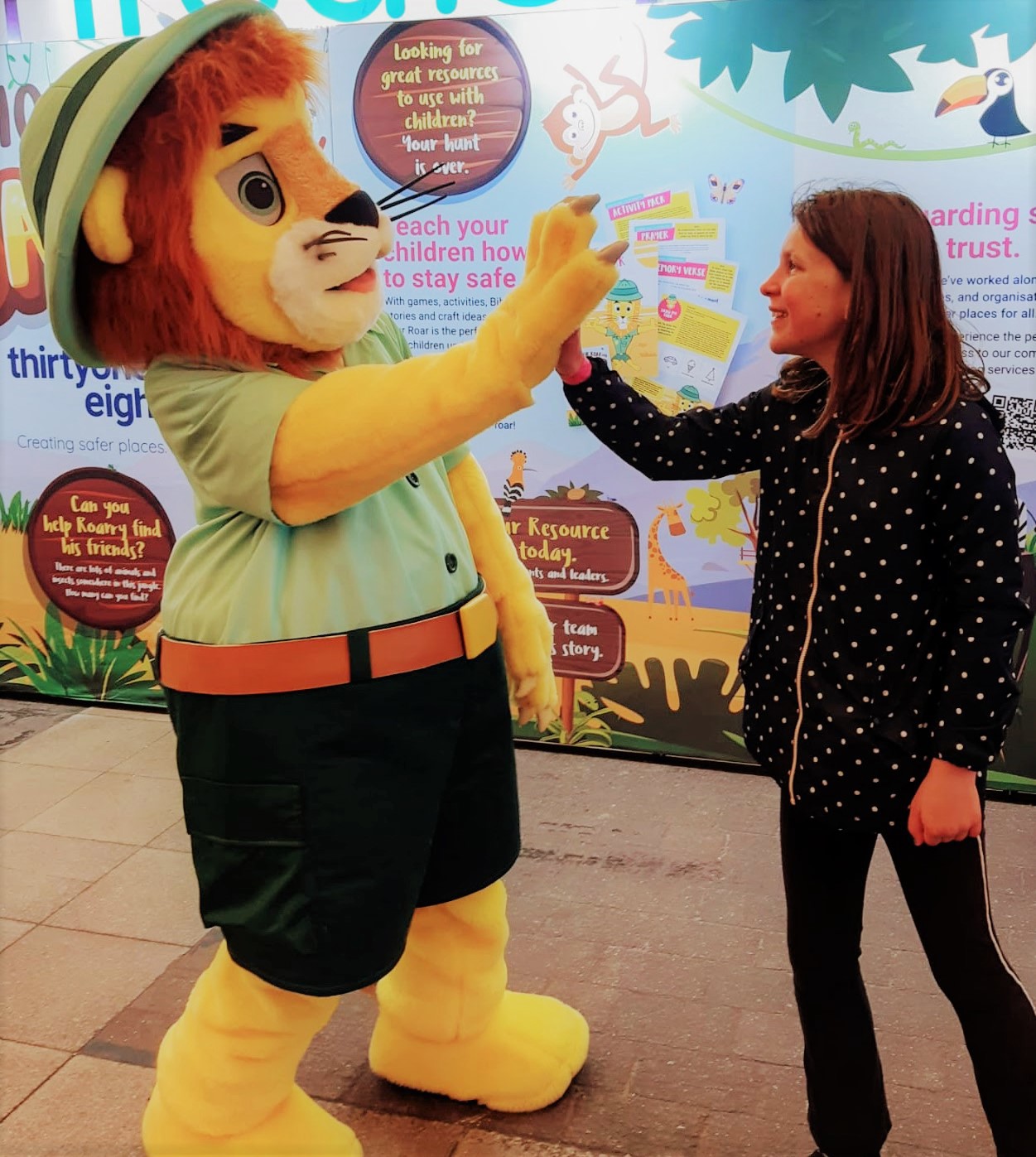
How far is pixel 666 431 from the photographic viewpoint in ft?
5.17

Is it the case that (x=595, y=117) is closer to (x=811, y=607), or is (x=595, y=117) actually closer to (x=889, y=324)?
(x=889, y=324)

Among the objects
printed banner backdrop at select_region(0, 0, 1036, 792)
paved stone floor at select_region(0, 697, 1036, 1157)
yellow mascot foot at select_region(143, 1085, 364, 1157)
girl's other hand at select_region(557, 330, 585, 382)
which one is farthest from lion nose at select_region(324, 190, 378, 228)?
printed banner backdrop at select_region(0, 0, 1036, 792)

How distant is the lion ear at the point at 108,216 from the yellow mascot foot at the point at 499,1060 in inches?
Answer: 47.6

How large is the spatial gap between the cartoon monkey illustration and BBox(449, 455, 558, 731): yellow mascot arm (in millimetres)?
1373

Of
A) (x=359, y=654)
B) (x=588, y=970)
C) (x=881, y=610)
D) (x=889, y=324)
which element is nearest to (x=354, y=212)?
(x=359, y=654)

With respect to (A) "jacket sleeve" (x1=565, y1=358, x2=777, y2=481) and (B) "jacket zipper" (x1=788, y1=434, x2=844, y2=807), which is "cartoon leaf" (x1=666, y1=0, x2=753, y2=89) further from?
(B) "jacket zipper" (x1=788, y1=434, x2=844, y2=807)

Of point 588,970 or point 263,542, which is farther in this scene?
point 588,970

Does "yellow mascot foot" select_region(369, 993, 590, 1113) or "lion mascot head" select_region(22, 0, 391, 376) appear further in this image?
"yellow mascot foot" select_region(369, 993, 590, 1113)

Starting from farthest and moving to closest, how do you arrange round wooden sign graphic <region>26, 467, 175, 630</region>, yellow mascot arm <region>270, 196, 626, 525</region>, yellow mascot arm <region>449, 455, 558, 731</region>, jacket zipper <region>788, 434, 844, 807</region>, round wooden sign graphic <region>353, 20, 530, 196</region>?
1. round wooden sign graphic <region>26, 467, 175, 630</region>
2. round wooden sign graphic <region>353, 20, 530, 196</region>
3. yellow mascot arm <region>449, 455, 558, 731</region>
4. jacket zipper <region>788, 434, 844, 807</region>
5. yellow mascot arm <region>270, 196, 626, 525</region>

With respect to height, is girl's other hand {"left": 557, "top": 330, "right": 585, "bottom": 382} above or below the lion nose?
below

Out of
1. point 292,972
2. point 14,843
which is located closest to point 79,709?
point 14,843

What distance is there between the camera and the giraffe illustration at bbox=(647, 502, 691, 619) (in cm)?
298

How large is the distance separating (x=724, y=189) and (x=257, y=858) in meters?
1.97

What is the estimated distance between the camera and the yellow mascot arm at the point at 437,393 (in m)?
1.25
